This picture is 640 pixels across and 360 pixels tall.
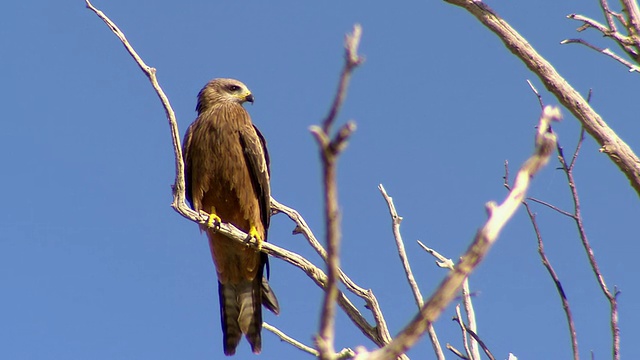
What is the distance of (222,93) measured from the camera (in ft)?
21.6

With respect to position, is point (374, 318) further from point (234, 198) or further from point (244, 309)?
point (244, 309)

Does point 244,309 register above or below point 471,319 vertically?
above

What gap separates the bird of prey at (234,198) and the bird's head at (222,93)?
18 cm

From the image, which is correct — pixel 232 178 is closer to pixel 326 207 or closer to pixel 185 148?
pixel 185 148

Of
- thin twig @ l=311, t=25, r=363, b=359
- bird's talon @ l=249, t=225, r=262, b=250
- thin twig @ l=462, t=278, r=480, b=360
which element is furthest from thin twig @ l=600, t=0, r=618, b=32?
bird's talon @ l=249, t=225, r=262, b=250

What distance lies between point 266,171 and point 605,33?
3365 mm

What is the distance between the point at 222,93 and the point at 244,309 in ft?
5.98

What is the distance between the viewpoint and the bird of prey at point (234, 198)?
5.72m

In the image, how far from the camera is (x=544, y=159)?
3.47ft

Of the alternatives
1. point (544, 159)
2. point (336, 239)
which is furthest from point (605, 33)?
point (336, 239)

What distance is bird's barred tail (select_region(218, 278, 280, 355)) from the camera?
5.96 m

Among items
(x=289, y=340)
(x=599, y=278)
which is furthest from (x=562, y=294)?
(x=289, y=340)

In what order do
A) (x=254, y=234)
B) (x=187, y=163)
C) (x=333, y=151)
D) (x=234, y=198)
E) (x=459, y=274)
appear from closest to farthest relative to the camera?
(x=333, y=151) → (x=459, y=274) → (x=254, y=234) → (x=234, y=198) → (x=187, y=163)

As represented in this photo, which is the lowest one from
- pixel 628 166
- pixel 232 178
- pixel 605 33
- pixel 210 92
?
pixel 628 166
